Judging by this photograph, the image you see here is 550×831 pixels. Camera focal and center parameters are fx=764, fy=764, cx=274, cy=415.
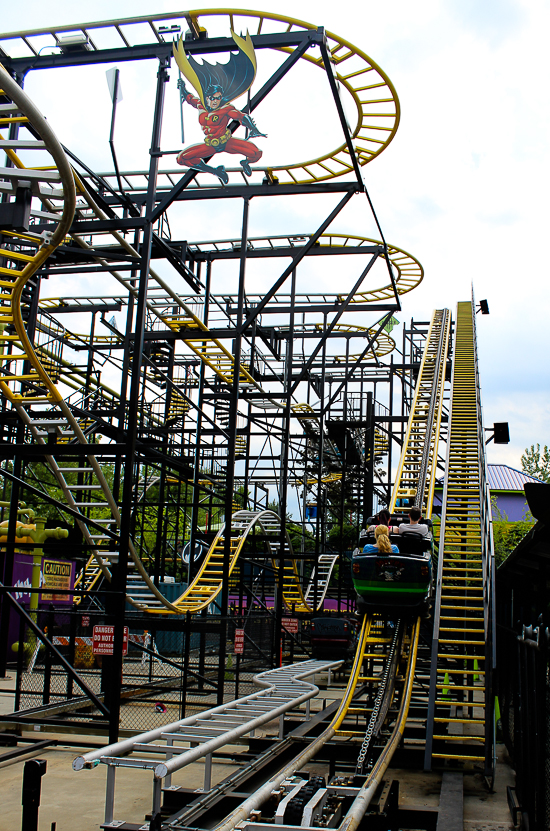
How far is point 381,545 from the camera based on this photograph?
1066 centimetres

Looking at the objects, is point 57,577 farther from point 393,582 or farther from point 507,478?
point 507,478

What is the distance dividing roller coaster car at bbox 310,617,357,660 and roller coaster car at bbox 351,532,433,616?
24.8 feet

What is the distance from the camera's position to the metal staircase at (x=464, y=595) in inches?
354

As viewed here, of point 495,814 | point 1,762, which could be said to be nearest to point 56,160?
point 1,762

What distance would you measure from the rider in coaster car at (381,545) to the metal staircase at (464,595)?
756 mm

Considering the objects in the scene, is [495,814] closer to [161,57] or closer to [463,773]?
[463,773]

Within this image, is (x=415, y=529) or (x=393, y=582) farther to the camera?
(x=415, y=529)

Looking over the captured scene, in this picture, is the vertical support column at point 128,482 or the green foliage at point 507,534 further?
the green foliage at point 507,534

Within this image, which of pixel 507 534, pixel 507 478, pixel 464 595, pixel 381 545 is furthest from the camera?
pixel 507 478

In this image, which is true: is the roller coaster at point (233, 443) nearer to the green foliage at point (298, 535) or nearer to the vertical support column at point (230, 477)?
the vertical support column at point (230, 477)

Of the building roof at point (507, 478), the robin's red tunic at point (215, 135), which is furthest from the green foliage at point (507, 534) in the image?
the robin's red tunic at point (215, 135)

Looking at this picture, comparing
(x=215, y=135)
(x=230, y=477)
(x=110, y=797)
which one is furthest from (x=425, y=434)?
(x=110, y=797)

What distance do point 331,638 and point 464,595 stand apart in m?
6.21

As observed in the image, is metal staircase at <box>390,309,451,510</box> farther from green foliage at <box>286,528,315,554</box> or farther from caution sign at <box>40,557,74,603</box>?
caution sign at <box>40,557,74,603</box>
